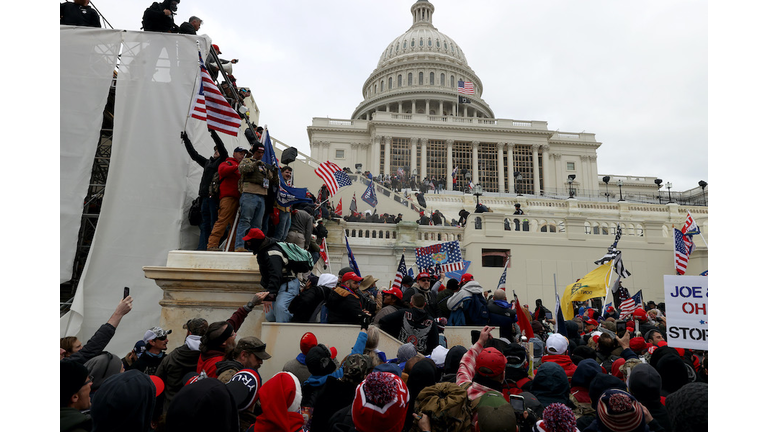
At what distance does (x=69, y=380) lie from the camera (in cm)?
274

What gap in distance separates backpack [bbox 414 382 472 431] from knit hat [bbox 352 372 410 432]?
8.3 inches

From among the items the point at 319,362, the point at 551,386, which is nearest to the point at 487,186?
the point at 551,386

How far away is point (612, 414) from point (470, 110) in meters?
73.1

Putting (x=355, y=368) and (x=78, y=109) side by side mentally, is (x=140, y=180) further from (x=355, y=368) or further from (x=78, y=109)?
(x=355, y=368)

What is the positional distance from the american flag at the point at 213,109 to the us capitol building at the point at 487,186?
25.9ft

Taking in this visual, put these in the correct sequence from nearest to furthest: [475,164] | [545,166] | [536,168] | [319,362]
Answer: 1. [319,362]
2. [475,164]
3. [536,168]
4. [545,166]

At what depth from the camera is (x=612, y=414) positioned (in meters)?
3.01

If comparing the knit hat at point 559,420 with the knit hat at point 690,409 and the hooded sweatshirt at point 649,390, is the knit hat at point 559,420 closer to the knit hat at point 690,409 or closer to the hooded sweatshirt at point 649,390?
the knit hat at point 690,409

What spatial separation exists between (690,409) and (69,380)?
11.4 feet

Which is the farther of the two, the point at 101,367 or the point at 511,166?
the point at 511,166

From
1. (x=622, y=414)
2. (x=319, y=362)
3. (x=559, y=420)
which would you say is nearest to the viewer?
(x=559, y=420)

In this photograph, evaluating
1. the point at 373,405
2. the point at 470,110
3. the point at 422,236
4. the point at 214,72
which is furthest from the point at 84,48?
the point at 470,110

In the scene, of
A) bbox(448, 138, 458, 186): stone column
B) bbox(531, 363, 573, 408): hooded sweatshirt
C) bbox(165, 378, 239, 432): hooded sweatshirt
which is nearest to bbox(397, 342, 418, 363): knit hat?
bbox(531, 363, 573, 408): hooded sweatshirt

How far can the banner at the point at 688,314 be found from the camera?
443 centimetres
